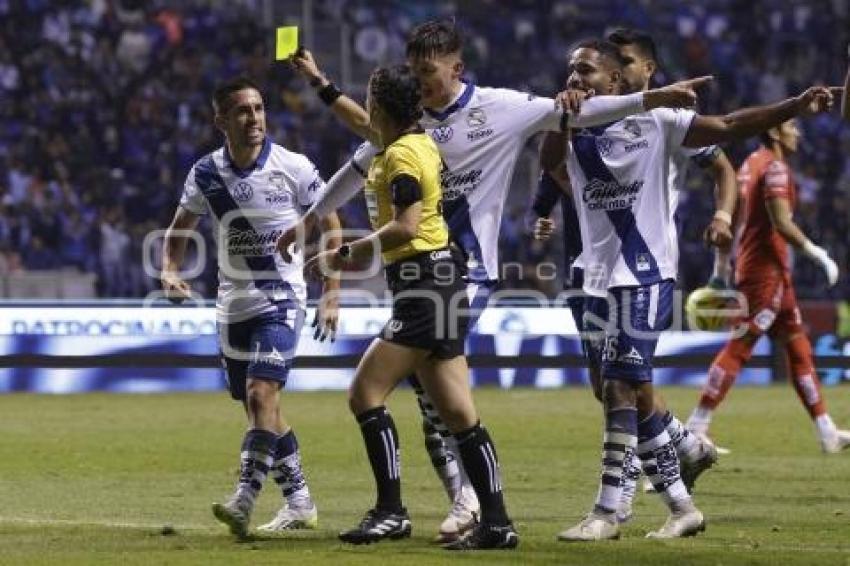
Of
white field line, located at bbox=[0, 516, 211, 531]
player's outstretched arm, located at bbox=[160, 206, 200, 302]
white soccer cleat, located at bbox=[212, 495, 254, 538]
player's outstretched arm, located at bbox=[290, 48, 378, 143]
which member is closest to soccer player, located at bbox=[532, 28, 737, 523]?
player's outstretched arm, located at bbox=[290, 48, 378, 143]

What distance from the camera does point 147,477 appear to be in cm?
1437

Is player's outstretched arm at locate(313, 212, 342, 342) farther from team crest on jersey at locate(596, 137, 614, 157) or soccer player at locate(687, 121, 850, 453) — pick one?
soccer player at locate(687, 121, 850, 453)

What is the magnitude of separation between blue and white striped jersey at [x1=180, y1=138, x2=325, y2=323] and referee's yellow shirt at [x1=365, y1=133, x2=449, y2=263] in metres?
1.64

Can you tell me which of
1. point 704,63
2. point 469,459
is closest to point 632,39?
point 469,459

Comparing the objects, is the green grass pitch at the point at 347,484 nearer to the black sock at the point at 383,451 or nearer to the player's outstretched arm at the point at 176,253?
the black sock at the point at 383,451

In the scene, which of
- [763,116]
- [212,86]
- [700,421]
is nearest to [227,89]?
[763,116]

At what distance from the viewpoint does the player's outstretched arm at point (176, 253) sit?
1163cm

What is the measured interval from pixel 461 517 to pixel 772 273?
22.2 ft

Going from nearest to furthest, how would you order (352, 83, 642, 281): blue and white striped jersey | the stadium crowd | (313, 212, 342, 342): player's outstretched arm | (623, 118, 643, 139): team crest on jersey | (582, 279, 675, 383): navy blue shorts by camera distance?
(582, 279, 675, 383): navy blue shorts
(352, 83, 642, 281): blue and white striped jersey
(623, 118, 643, 139): team crest on jersey
(313, 212, 342, 342): player's outstretched arm
the stadium crowd

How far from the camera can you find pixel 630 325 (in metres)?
10.5

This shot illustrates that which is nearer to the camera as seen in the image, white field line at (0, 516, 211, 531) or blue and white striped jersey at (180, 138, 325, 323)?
white field line at (0, 516, 211, 531)

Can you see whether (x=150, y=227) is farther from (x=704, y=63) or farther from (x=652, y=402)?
(x=652, y=402)

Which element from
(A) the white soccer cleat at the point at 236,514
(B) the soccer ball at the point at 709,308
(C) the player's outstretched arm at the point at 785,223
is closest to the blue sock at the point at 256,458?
(A) the white soccer cleat at the point at 236,514

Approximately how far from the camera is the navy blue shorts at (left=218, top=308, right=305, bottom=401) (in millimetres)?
11148
